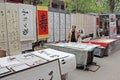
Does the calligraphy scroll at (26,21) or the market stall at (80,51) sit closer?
the market stall at (80,51)

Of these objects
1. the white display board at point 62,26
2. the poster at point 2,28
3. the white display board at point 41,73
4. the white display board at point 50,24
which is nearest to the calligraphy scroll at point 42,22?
the white display board at point 50,24

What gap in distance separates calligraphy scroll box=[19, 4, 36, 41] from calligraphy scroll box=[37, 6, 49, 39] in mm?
511

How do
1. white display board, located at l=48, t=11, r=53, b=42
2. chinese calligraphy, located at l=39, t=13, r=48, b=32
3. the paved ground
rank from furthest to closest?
white display board, located at l=48, t=11, r=53, b=42 < chinese calligraphy, located at l=39, t=13, r=48, b=32 < the paved ground

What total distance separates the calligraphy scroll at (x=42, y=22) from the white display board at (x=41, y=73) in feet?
17.4

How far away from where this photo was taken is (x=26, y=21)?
24.7 ft

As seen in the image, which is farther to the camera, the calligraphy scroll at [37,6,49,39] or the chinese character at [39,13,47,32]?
the chinese character at [39,13,47,32]

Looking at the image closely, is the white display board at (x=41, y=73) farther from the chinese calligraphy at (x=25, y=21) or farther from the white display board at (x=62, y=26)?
the white display board at (x=62, y=26)

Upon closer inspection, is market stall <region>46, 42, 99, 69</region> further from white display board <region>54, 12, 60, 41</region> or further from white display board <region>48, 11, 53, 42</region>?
white display board <region>54, 12, 60, 41</region>

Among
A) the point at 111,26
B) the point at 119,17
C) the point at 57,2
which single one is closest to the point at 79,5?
the point at 119,17

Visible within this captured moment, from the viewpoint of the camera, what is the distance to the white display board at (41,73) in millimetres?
2769

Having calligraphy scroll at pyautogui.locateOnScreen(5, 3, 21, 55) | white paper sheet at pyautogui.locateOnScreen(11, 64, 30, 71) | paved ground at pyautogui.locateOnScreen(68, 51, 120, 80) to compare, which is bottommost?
paved ground at pyautogui.locateOnScreen(68, 51, 120, 80)

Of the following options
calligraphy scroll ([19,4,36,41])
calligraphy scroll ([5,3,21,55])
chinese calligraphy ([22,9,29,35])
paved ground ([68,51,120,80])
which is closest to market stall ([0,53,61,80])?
paved ground ([68,51,120,80])

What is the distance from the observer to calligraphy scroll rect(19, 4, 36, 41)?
23.8 feet

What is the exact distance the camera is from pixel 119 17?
17.5 m
